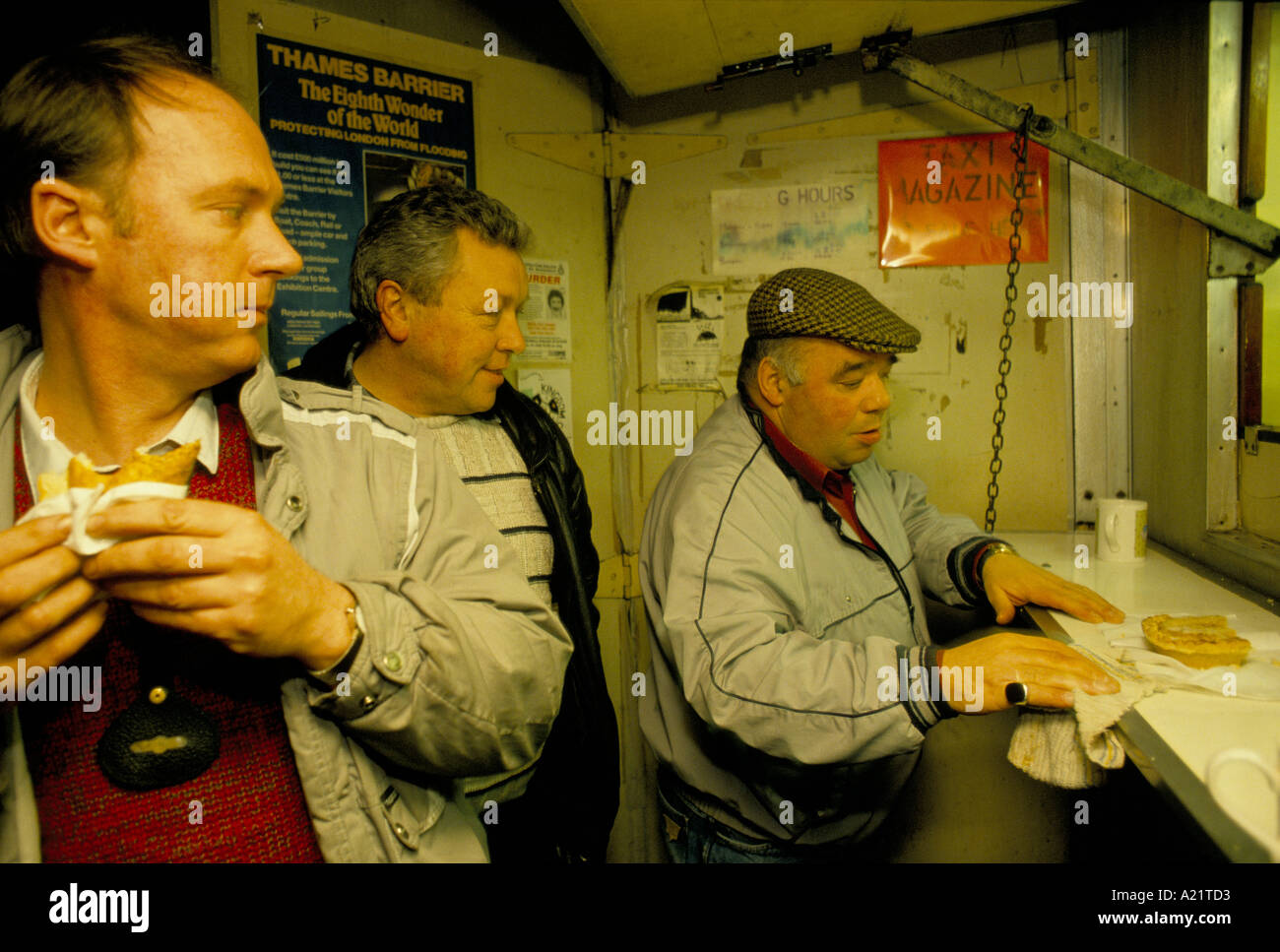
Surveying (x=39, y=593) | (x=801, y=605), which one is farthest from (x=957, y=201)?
(x=39, y=593)

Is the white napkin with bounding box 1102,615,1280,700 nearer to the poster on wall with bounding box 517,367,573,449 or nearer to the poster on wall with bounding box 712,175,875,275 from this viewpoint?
the poster on wall with bounding box 712,175,875,275

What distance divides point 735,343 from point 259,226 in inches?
64.6

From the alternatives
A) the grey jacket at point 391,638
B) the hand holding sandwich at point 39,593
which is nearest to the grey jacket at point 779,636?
the grey jacket at point 391,638

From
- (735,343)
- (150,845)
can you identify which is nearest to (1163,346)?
(735,343)

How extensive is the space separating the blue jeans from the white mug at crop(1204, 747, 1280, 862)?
84cm

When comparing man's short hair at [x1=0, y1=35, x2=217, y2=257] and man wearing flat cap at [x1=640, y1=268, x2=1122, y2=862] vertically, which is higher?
→ man's short hair at [x1=0, y1=35, x2=217, y2=257]

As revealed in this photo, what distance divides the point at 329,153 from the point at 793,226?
4.16 feet

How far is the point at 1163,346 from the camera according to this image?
1891 millimetres

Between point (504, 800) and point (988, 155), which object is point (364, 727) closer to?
point (504, 800)

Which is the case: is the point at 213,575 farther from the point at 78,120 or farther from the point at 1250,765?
the point at 1250,765

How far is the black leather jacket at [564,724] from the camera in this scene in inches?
64.6

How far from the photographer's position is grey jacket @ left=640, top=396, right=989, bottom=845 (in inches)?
46.9

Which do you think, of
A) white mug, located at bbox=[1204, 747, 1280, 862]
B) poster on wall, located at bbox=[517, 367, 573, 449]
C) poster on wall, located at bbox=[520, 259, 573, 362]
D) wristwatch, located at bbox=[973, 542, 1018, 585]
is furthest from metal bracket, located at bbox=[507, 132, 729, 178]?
white mug, located at bbox=[1204, 747, 1280, 862]

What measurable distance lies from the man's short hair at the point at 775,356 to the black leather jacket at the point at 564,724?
0.47 m
